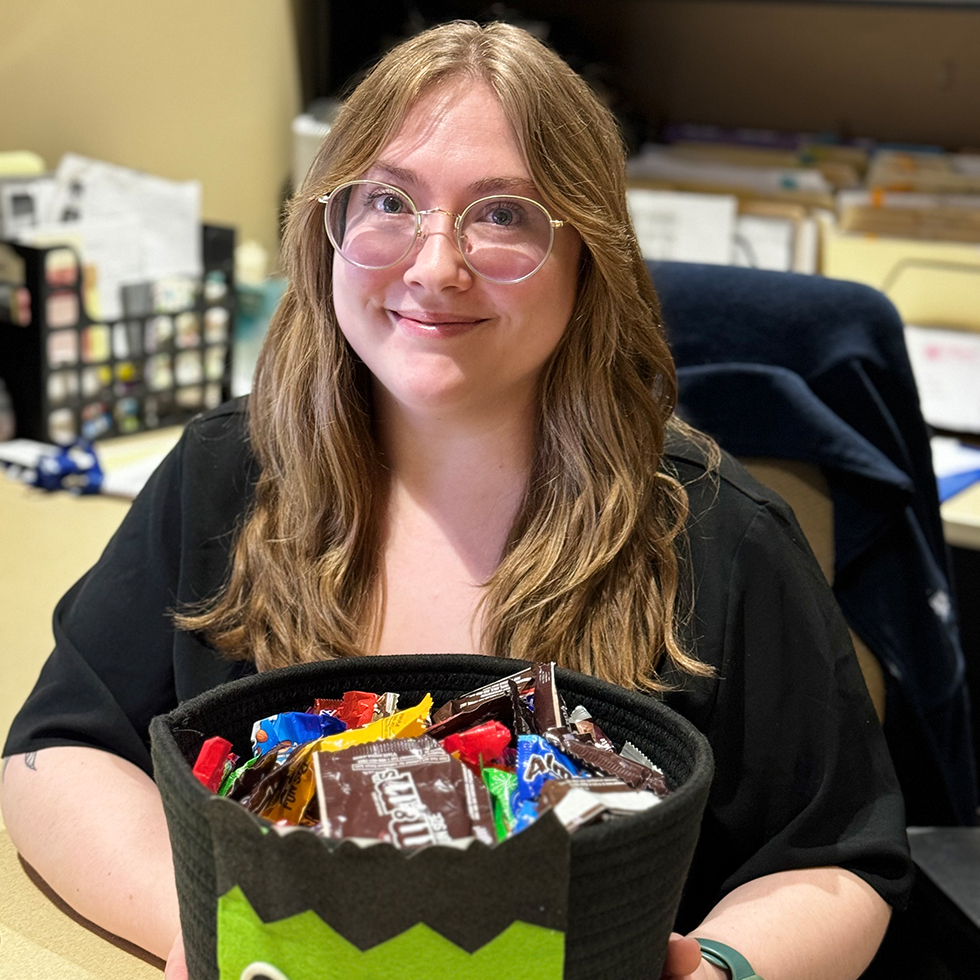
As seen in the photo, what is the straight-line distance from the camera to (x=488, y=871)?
1.59ft

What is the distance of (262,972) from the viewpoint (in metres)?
0.52

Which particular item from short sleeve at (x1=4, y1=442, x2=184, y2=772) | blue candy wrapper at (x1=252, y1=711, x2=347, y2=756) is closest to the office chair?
short sleeve at (x1=4, y1=442, x2=184, y2=772)

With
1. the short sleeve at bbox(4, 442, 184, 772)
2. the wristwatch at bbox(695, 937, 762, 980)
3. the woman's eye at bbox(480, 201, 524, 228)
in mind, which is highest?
the woman's eye at bbox(480, 201, 524, 228)

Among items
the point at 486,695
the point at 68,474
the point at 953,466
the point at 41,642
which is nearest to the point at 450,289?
the point at 486,695

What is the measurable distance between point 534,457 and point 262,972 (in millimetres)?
550

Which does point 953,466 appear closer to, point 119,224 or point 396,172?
point 396,172

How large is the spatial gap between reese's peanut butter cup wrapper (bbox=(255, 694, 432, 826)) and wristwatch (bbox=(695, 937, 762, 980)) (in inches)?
9.5

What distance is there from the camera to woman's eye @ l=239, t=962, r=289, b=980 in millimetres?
516

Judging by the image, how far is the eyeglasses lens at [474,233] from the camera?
0.89 metres

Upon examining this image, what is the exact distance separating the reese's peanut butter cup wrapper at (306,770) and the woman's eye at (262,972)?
0.08m

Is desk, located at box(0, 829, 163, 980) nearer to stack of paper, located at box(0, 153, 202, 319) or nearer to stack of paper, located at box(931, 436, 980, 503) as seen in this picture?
stack of paper, located at box(0, 153, 202, 319)

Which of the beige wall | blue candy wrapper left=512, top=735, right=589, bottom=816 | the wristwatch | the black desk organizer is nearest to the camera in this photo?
blue candy wrapper left=512, top=735, right=589, bottom=816

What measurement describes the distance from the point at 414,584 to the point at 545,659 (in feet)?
0.47

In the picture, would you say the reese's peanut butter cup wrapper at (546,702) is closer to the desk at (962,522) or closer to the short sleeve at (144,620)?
the short sleeve at (144,620)
